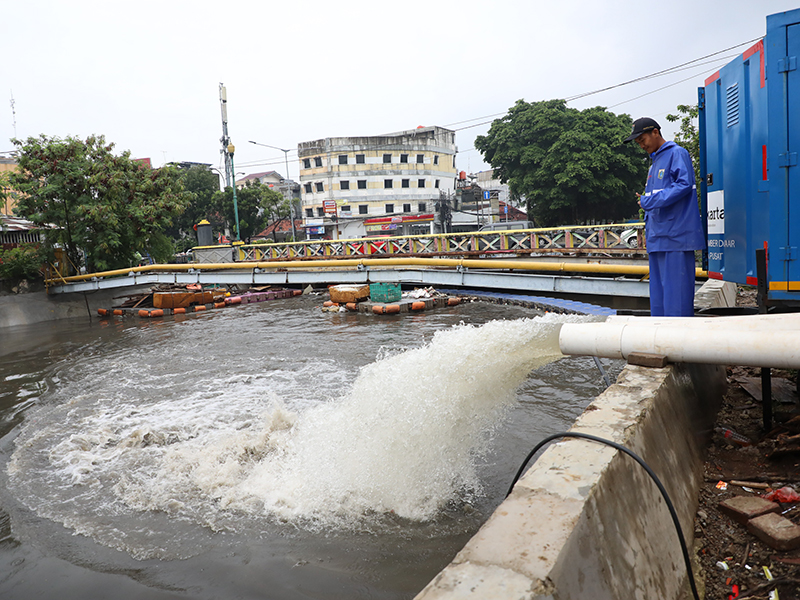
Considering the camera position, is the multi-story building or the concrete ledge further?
the multi-story building

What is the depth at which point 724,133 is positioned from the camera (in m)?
4.48

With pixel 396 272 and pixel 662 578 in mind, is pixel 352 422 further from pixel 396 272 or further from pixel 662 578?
pixel 396 272

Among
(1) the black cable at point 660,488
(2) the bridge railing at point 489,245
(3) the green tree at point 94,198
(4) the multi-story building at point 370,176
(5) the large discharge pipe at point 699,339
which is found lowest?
(1) the black cable at point 660,488

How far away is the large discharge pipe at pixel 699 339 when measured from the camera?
9.59ft

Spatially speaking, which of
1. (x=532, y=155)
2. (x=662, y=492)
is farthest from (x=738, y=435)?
(x=532, y=155)

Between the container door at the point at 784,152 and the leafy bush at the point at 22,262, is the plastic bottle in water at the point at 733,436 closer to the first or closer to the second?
the container door at the point at 784,152

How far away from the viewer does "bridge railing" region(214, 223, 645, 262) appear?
53.6ft

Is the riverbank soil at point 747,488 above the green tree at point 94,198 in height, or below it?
→ below

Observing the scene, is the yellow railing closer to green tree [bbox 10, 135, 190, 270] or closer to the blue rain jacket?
green tree [bbox 10, 135, 190, 270]

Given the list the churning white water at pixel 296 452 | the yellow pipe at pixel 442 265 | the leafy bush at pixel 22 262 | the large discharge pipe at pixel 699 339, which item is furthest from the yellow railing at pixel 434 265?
the large discharge pipe at pixel 699 339

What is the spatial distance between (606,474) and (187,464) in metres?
4.05

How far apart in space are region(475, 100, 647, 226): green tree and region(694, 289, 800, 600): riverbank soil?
98.0 feet

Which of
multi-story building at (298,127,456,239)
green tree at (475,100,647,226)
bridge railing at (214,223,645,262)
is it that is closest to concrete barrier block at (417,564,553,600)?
bridge railing at (214,223,645,262)

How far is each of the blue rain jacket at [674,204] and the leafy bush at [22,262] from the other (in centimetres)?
2354
